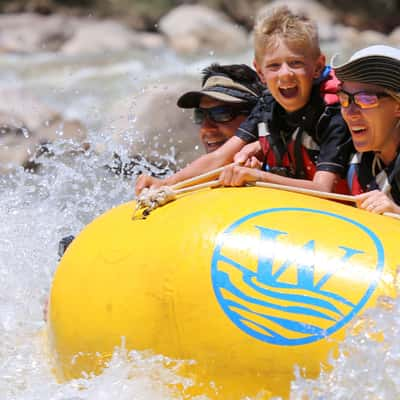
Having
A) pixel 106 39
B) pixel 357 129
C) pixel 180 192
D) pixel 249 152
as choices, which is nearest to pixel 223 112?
pixel 249 152

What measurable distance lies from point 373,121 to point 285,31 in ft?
1.95

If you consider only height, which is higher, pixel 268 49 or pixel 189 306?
pixel 268 49

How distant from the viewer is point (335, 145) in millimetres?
3094

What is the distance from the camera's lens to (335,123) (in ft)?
10.3

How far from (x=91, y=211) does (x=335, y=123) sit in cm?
178

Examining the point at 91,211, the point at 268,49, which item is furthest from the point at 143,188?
the point at 91,211

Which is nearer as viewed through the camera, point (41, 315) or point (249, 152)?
point (249, 152)

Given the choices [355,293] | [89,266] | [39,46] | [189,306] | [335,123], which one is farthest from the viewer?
[39,46]

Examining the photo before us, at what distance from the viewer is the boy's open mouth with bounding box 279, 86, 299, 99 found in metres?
3.20

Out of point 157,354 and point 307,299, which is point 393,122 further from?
point 157,354

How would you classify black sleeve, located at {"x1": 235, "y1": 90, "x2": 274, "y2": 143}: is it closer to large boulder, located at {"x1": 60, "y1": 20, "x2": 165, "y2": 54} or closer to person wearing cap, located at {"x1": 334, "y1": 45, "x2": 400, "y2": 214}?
person wearing cap, located at {"x1": 334, "y1": 45, "x2": 400, "y2": 214}

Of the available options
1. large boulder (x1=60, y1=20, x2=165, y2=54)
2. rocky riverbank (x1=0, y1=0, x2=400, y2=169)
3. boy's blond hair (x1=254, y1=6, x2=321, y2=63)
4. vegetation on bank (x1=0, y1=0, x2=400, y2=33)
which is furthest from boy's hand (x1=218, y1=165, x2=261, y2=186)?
vegetation on bank (x1=0, y1=0, x2=400, y2=33)

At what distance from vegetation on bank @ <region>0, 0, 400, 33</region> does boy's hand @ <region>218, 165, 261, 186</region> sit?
15.1 m

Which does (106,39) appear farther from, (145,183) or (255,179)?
(255,179)
